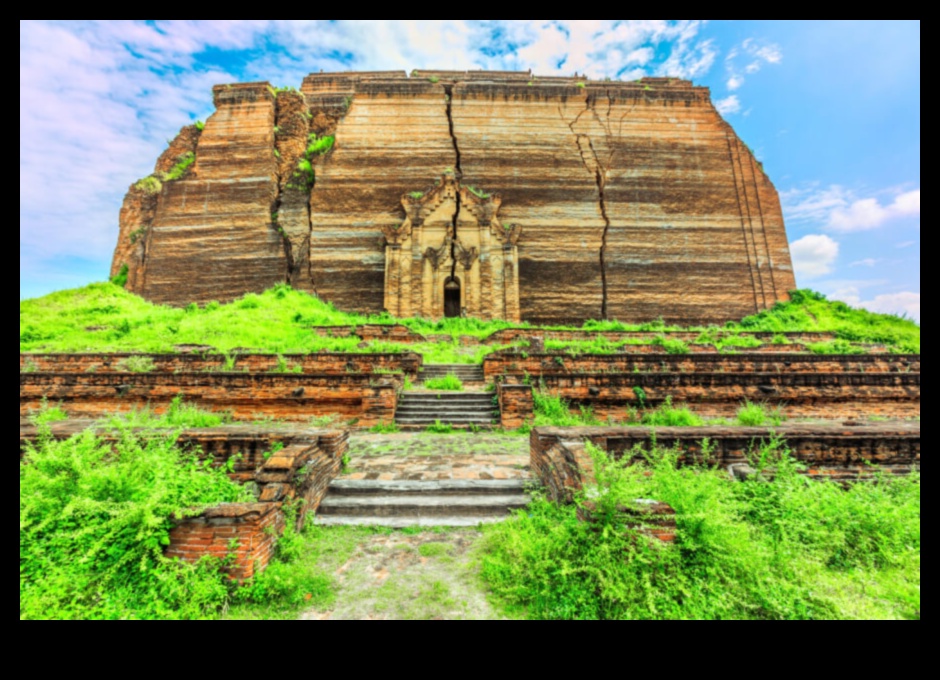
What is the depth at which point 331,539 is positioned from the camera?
385 cm

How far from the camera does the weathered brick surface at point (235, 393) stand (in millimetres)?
8305

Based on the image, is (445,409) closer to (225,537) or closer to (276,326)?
(225,537)

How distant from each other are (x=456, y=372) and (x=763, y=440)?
758cm

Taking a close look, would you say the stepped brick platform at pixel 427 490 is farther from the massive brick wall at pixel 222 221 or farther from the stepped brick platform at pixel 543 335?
the massive brick wall at pixel 222 221

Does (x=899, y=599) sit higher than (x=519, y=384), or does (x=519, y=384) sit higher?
(x=519, y=384)

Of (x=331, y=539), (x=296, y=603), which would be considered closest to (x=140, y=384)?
(x=331, y=539)

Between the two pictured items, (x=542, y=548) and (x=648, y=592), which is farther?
(x=542, y=548)

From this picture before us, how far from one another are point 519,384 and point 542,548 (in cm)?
504

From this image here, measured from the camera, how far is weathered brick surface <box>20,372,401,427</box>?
8.30 m

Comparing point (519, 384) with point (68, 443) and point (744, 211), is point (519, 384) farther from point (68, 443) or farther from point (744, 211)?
point (744, 211)

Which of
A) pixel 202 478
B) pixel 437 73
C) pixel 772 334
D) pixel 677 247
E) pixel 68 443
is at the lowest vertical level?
pixel 202 478

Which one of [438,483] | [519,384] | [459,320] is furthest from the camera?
[459,320]

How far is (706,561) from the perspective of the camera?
2.95 metres

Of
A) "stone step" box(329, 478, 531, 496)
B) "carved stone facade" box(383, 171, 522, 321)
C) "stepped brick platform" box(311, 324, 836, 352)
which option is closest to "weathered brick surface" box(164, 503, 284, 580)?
"stone step" box(329, 478, 531, 496)
